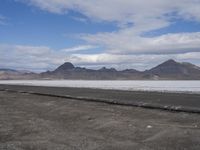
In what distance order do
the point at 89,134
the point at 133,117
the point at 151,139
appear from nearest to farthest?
the point at 151,139
the point at 89,134
the point at 133,117

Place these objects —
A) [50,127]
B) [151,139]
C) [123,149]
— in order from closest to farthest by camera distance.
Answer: [123,149] < [151,139] < [50,127]

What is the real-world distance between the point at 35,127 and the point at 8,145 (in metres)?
2.84

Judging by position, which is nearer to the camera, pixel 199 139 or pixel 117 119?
pixel 199 139

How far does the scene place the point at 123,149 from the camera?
27.4 feet

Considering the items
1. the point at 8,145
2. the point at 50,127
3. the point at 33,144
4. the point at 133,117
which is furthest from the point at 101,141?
the point at 133,117

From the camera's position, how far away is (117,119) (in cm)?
1266

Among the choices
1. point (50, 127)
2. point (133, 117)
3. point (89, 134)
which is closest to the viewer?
point (89, 134)

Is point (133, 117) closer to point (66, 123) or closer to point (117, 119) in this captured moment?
point (117, 119)

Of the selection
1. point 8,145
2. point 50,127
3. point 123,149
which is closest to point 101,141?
point 123,149

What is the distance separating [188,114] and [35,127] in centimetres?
545

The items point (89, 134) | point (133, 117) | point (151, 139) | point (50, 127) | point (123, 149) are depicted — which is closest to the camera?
point (123, 149)

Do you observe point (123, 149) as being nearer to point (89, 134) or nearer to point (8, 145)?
point (89, 134)

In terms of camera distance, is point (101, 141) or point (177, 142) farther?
point (101, 141)

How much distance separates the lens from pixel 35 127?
39.8 feet
